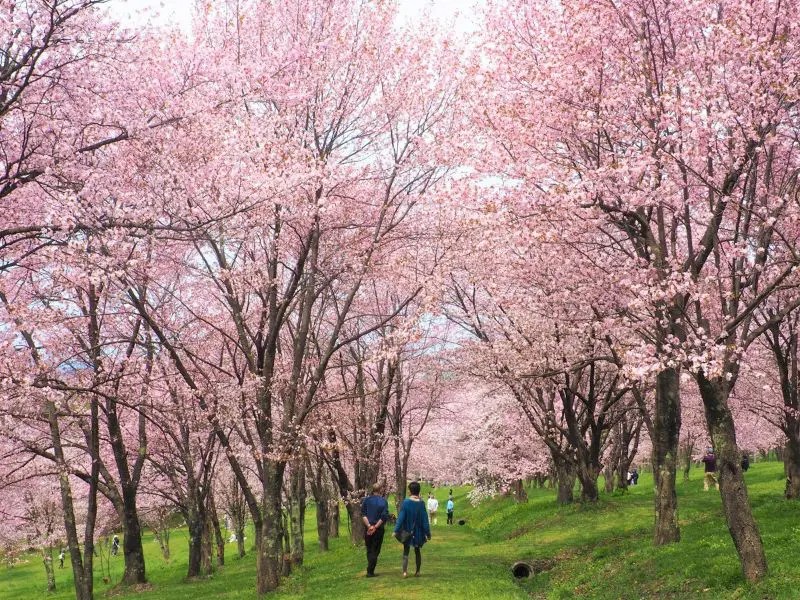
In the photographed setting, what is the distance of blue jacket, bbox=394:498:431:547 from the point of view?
16078 millimetres

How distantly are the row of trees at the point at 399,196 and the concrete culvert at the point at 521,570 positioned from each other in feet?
11.2

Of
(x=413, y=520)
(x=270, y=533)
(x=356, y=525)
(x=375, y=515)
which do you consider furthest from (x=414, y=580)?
(x=356, y=525)

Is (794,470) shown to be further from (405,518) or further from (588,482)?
(405,518)

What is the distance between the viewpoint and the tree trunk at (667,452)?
1658 centimetres

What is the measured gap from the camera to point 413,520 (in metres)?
16.1

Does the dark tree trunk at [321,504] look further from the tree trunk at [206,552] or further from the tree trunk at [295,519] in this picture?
the tree trunk at [295,519]

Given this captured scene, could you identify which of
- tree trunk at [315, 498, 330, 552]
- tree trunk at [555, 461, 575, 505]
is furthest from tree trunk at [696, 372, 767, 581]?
tree trunk at [315, 498, 330, 552]

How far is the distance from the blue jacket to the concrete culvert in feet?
12.4

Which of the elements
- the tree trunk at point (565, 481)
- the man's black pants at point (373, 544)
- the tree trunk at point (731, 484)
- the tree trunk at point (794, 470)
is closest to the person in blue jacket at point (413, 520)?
the man's black pants at point (373, 544)

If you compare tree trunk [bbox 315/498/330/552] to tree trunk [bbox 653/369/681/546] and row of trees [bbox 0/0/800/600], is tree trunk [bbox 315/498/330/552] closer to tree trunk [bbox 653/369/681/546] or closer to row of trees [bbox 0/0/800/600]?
row of trees [bbox 0/0/800/600]

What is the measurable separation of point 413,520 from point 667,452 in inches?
239

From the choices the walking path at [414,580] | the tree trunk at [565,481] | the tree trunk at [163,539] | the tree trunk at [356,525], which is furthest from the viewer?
the tree trunk at [163,539]

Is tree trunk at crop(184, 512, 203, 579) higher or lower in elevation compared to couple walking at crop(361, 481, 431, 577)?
lower

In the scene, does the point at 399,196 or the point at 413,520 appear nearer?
the point at 413,520
